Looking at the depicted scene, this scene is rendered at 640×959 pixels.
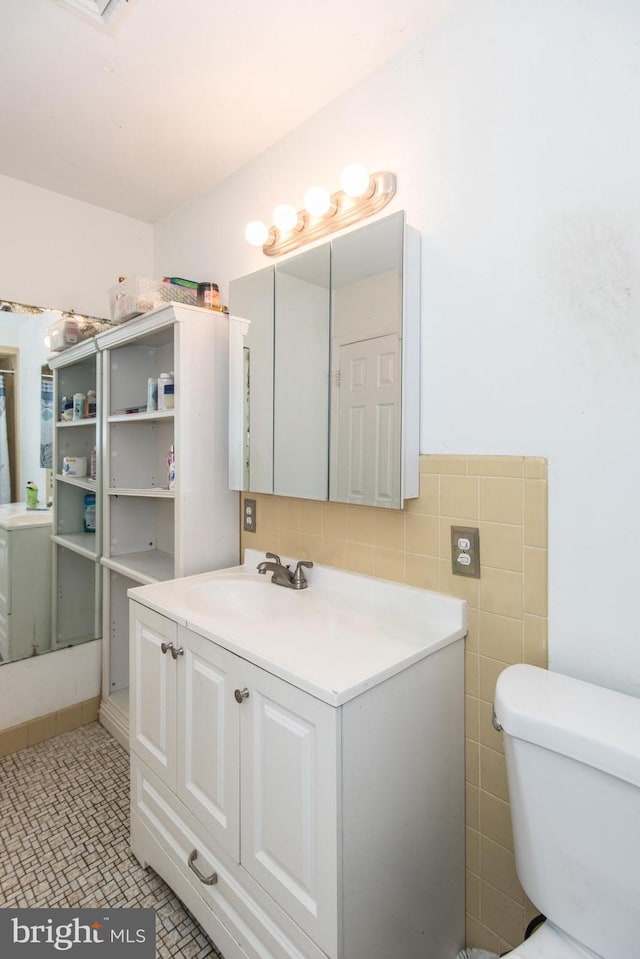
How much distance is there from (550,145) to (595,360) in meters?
0.48

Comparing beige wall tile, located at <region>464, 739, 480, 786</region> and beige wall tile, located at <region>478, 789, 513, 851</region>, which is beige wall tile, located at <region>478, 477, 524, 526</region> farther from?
beige wall tile, located at <region>478, 789, 513, 851</region>

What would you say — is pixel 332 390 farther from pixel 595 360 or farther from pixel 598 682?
pixel 598 682

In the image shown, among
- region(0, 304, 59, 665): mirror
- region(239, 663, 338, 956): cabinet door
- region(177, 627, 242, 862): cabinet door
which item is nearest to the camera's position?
region(239, 663, 338, 956): cabinet door

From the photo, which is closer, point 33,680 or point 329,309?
point 329,309

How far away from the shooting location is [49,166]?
189 cm

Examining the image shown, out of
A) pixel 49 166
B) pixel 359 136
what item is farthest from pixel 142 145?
pixel 359 136

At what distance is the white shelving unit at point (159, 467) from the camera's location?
169cm

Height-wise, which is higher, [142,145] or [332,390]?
[142,145]

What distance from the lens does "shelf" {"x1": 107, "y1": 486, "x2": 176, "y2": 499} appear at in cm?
174

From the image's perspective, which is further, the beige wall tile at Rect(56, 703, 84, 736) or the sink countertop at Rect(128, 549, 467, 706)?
the beige wall tile at Rect(56, 703, 84, 736)

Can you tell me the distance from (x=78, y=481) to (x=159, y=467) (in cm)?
36

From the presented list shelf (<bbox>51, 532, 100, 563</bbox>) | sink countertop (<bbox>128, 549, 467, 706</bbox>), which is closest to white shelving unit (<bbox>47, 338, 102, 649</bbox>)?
shelf (<bbox>51, 532, 100, 563</bbox>)

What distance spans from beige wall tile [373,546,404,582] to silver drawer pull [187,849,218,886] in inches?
32.4

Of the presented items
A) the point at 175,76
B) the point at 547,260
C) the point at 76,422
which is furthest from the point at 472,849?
the point at 175,76
